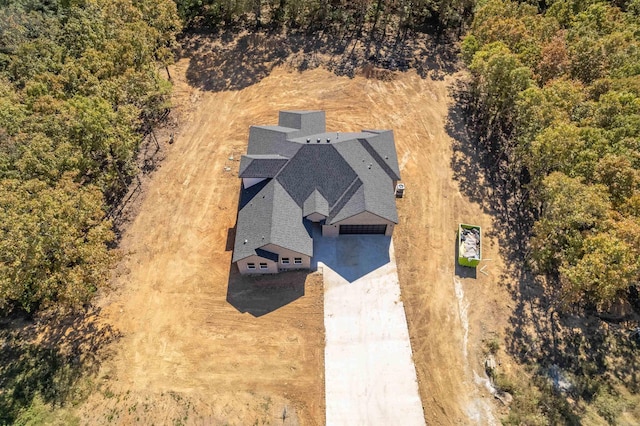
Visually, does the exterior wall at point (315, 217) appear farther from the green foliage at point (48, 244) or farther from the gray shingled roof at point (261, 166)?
the green foliage at point (48, 244)

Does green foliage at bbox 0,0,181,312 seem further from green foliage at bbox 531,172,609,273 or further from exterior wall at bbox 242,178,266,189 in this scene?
green foliage at bbox 531,172,609,273

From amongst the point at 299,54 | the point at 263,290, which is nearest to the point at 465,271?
the point at 263,290

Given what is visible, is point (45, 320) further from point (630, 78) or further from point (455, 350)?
point (630, 78)

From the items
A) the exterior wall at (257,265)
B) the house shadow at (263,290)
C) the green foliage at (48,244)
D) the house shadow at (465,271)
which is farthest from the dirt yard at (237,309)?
the green foliage at (48,244)

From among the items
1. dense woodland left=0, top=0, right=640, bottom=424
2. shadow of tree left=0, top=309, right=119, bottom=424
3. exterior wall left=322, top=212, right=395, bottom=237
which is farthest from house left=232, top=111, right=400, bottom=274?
shadow of tree left=0, top=309, right=119, bottom=424

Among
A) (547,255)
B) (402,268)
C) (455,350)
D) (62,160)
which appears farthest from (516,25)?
(62,160)

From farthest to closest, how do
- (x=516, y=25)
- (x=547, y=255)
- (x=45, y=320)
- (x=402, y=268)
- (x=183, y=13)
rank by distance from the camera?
(x=183, y=13) → (x=516, y=25) → (x=402, y=268) → (x=45, y=320) → (x=547, y=255)
